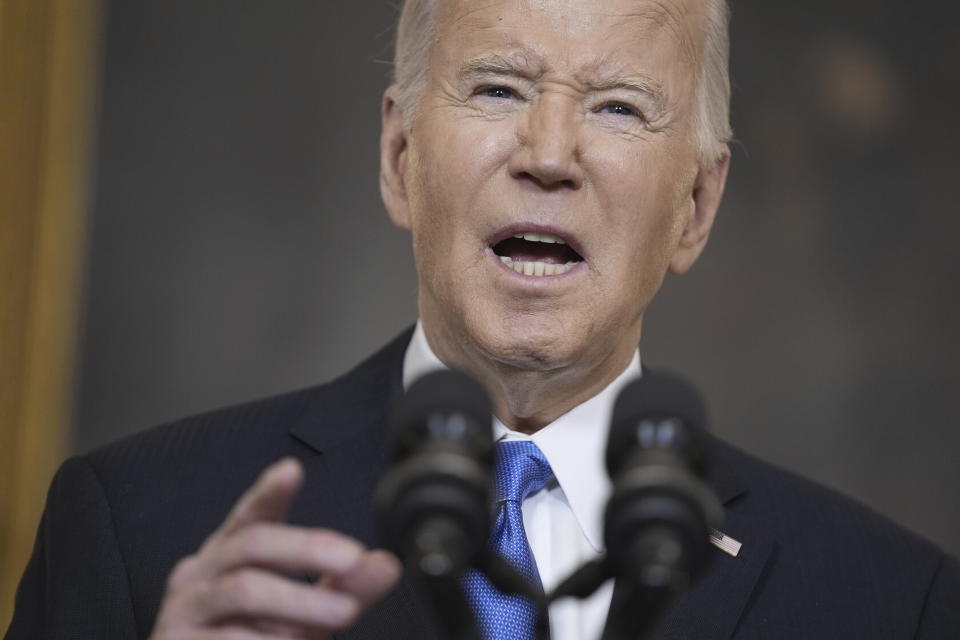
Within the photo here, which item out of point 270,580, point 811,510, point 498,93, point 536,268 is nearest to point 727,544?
point 811,510

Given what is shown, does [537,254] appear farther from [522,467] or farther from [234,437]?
[234,437]

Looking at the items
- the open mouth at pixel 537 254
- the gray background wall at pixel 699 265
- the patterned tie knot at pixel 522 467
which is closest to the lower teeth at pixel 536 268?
the open mouth at pixel 537 254

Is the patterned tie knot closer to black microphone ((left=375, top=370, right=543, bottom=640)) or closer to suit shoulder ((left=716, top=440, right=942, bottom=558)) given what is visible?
suit shoulder ((left=716, top=440, right=942, bottom=558))

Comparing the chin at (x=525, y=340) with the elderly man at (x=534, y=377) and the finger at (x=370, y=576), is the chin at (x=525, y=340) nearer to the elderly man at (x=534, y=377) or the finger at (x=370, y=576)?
the elderly man at (x=534, y=377)

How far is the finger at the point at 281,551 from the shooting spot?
3.32 ft

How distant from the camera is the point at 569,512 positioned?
5.78 feet

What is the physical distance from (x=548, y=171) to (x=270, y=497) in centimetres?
72

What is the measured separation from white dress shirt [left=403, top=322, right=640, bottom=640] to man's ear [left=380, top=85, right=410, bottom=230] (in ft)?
1.07

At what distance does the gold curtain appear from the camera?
2.98 meters

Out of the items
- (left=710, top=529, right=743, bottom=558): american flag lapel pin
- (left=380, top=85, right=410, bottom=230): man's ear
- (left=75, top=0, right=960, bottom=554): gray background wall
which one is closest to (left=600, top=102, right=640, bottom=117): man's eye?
(left=380, top=85, right=410, bottom=230): man's ear

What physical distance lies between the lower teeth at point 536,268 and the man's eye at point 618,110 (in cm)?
23

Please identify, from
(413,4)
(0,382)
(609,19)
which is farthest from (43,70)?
(609,19)

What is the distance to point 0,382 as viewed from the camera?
298cm

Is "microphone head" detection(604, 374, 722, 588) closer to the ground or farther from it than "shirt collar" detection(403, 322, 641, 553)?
farther from it
